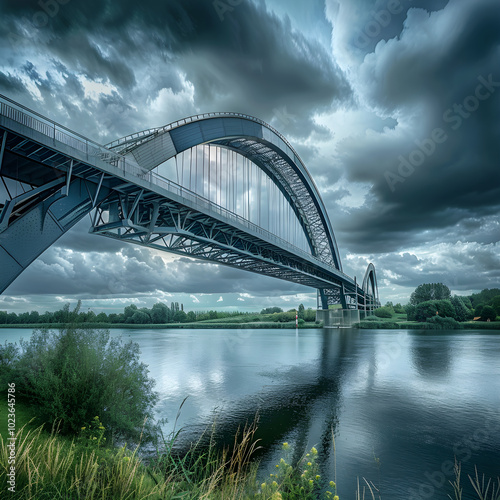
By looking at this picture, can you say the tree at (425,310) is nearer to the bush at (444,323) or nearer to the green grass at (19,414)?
the bush at (444,323)

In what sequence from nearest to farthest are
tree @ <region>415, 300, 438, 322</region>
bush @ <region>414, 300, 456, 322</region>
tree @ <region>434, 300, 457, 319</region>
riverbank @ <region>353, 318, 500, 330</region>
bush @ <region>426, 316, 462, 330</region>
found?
riverbank @ <region>353, 318, 500, 330</region> < bush @ <region>426, 316, 462, 330</region> < tree @ <region>434, 300, 457, 319</region> < bush @ <region>414, 300, 456, 322</region> < tree @ <region>415, 300, 438, 322</region>

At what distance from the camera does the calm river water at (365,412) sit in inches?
315

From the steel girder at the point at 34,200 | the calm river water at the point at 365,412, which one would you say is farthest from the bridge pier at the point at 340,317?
the steel girder at the point at 34,200

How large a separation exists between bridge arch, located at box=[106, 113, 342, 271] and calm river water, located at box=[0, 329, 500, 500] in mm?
12894

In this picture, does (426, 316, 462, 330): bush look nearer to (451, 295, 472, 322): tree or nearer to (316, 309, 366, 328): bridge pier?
(451, 295, 472, 322): tree

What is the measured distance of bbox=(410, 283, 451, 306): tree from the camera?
94.7m

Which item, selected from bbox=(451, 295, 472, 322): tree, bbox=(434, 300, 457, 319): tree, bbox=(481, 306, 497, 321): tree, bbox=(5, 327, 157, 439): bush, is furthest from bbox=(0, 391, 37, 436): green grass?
bbox=(481, 306, 497, 321): tree

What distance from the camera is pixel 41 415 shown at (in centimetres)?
757

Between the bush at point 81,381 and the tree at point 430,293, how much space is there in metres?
96.5

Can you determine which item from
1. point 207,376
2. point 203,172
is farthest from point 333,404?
point 203,172

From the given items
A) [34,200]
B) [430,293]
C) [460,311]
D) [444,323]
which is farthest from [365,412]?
[430,293]

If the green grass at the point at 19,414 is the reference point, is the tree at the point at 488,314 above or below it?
above

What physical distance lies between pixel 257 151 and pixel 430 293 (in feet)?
263

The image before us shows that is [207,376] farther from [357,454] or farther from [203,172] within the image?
[203,172]
